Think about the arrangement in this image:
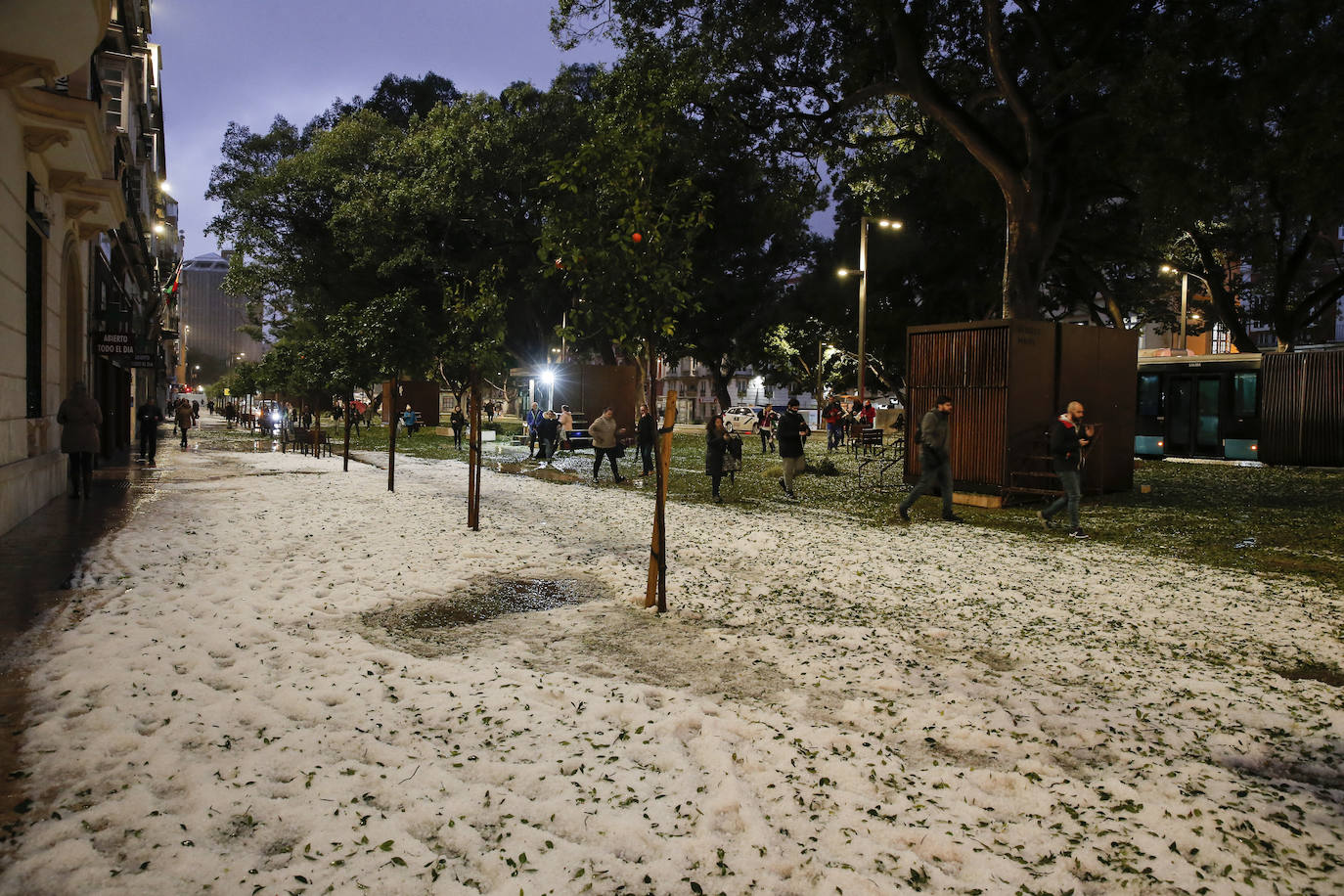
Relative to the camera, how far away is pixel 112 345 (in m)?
17.7

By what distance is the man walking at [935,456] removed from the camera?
1266 cm

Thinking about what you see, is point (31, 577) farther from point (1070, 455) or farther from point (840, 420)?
point (840, 420)

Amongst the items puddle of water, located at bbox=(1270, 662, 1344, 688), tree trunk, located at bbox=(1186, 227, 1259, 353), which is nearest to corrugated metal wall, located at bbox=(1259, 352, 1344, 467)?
tree trunk, located at bbox=(1186, 227, 1259, 353)

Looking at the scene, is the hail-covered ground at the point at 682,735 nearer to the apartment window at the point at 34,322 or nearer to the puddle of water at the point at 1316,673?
the puddle of water at the point at 1316,673

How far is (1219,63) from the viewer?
1527cm

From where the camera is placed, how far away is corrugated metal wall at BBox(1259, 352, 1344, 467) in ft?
74.7

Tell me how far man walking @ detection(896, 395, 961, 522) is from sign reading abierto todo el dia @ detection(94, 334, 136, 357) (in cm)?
1600

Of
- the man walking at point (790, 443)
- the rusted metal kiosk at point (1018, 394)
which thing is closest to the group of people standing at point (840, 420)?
the rusted metal kiosk at point (1018, 394)

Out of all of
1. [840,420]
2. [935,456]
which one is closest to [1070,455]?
[935,456]

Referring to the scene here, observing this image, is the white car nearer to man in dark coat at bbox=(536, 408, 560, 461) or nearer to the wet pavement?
man in dark coat at bbox=(536, 408, 560, 461)

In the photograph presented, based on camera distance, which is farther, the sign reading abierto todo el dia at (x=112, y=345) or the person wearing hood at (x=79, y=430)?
the sign reading abierto todo el dia at (x=112, y=345)

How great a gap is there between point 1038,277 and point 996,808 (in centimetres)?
1606

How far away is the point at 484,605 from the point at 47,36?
777 centimetres

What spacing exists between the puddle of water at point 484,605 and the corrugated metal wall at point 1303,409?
2367 centimetres
